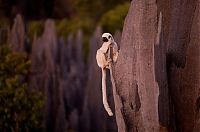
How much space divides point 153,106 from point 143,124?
0.13 meters

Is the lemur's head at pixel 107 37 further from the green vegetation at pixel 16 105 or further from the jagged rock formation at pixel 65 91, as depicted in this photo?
the jagged rock formation at pixel 65 91

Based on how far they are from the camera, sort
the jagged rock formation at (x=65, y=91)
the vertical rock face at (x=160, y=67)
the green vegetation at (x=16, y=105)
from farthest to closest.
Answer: the jagged rock formation at (x=65, y=91)
the green vegetation at (x=16, y=105)
the vertical rock face at (x=160, y=67)

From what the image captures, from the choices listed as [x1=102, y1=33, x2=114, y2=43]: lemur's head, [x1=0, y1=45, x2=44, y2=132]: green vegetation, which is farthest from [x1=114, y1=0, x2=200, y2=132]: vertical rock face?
[x1=0, y1=45, x2=44, y2=132]: green vegetation

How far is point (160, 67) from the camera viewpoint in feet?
9.00

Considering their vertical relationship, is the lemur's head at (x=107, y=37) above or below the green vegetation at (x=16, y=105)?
above

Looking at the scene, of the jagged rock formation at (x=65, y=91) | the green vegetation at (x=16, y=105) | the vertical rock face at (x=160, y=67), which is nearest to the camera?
the vertical rock face at (x=160, y=67)

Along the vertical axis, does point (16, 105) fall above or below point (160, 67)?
below

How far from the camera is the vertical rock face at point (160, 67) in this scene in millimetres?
2723

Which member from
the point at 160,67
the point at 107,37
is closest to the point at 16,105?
the point at 107,37

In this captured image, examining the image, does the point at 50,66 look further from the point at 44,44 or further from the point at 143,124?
the point at 143,124

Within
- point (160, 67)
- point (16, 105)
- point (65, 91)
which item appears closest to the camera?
point (160, 67)

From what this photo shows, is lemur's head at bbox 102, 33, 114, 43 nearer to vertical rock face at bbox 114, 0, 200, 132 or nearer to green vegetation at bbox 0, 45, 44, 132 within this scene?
vertical rock face at bbox 114, 0, 200, 132

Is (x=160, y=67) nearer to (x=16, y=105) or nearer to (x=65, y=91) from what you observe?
(x=16, y=105)

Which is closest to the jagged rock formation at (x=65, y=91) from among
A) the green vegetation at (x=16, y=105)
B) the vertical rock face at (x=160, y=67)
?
the green vegetation at (x=16, y=105)
